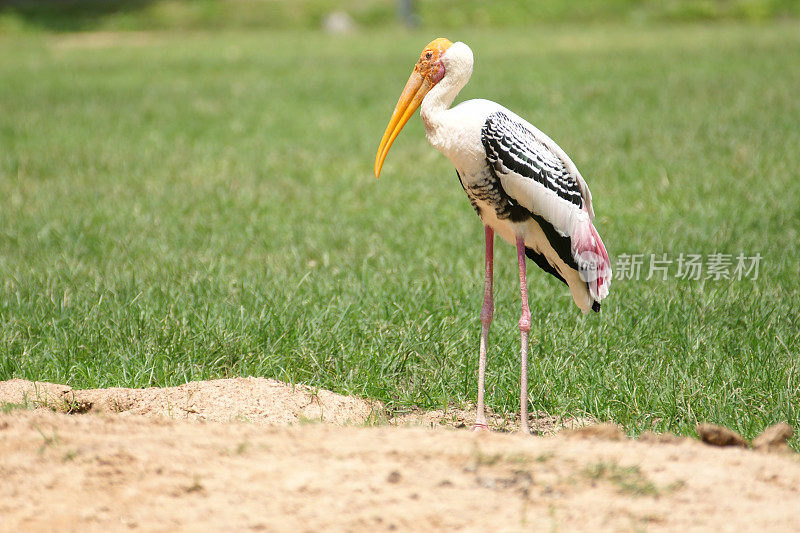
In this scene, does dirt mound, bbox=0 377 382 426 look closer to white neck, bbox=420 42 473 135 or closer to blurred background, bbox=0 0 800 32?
white neck, bbox=420 42 473 135

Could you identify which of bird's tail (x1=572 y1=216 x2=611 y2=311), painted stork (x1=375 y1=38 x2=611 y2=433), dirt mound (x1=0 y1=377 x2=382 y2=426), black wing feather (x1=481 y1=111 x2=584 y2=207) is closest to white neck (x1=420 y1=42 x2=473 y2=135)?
painted stork (x1=375 y1=38 x2=611 y2=433)

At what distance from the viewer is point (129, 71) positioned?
49.4ft

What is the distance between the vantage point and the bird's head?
10.7 feet

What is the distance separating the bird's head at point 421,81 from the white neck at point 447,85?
0.03 metres

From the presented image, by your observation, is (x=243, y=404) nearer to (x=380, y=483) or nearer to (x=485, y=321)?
(x=485, y=321)

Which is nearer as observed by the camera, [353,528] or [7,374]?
[353,528]

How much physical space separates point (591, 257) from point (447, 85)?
2.92ft

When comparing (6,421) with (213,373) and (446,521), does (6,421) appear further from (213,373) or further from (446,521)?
(446,521)

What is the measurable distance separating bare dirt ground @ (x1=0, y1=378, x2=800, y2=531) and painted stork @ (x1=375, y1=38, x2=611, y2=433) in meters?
0.80

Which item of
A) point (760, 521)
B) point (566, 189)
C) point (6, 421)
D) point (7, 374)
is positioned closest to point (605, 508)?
point (760, 521)

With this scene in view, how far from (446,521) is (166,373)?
2.02 metres

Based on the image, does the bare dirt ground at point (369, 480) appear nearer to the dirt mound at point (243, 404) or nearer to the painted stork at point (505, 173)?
the dirt mound at point (243, 404)

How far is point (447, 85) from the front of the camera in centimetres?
324

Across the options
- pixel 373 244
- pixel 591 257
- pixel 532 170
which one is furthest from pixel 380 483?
pixel 373 244
